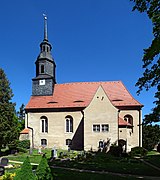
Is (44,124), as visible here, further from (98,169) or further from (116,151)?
(98,169)

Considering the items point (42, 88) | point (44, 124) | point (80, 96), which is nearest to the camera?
point (44, 124)

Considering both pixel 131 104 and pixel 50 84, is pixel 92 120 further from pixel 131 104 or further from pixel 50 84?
pixel 50 84

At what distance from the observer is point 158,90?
14.1 m

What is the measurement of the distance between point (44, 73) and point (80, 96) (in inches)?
338

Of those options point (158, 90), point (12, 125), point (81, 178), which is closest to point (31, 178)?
point (81, 178)

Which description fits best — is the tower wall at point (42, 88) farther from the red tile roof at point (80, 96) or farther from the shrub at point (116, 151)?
the shrub at point (116, 151)

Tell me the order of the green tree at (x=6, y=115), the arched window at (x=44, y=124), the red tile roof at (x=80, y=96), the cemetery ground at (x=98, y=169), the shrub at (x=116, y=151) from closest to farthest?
the cemetery ground at (x=98, y=169), the shrub at (x=116, y=151), the green tree at (x=6, y=115), the red tile roof at (x=80, y=96), the arched window at (x=44, y=124)

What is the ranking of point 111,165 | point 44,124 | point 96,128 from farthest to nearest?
point 44,124, point 96,128, point 111,165

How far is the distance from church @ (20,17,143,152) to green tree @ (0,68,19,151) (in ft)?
21.7

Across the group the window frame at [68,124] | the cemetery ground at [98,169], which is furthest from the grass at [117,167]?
the window frame at [68,124]

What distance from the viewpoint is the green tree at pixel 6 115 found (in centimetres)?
3186

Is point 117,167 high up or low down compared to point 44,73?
down

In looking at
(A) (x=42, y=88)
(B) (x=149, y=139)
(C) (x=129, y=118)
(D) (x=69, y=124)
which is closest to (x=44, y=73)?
(A) (x=42, y=88)

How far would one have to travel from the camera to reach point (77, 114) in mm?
39281
